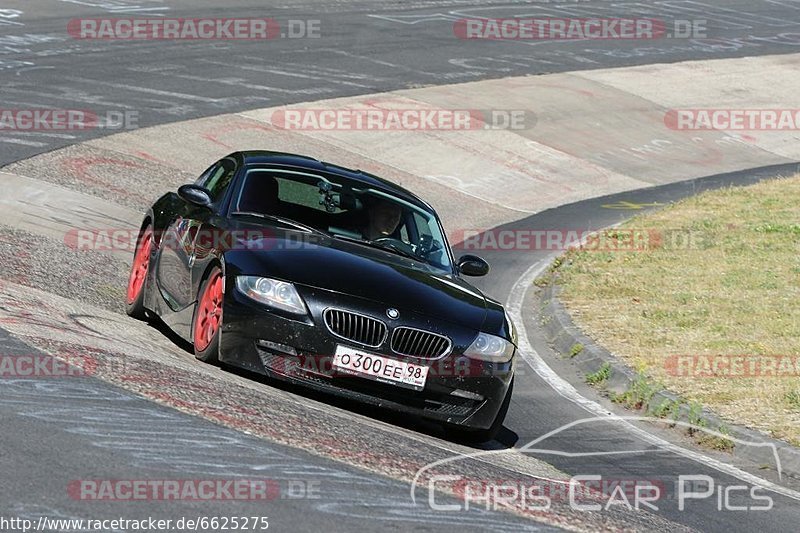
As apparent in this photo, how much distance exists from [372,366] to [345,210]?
1911mm

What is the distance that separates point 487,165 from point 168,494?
18138 mm

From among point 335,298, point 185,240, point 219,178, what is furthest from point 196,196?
point 335,298

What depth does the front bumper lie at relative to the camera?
811cm

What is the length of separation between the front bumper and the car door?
3.26 feet

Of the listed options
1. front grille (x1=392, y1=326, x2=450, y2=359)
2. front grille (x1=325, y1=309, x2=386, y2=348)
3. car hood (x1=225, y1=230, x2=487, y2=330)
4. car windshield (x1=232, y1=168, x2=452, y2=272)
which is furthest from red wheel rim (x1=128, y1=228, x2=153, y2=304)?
front grille (x1=392, y1=326, x2=450, y2=359)

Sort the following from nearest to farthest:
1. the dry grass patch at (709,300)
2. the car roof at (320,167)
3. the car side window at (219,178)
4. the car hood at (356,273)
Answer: the car hood at (356,273)
the car side window at (219,178)
the car roof at (320,167)
the dry grass patch at (709,300)

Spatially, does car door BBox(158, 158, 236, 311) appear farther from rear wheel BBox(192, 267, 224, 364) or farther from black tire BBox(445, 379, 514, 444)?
black tire BBox(445, 379, 514, 444)

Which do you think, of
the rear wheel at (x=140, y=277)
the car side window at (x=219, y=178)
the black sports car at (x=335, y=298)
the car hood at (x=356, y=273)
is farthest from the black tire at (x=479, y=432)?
the rear wheel at (x=140, y=277)

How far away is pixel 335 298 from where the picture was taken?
8.20 metres

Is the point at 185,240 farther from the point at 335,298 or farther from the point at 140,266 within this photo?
the point at 335,298

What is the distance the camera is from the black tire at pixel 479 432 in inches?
340

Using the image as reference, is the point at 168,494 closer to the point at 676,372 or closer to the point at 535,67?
the point at 676,372

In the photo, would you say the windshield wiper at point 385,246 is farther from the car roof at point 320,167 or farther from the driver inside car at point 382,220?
the car roof at point 320,167

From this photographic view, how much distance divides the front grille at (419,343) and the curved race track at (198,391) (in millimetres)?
488
